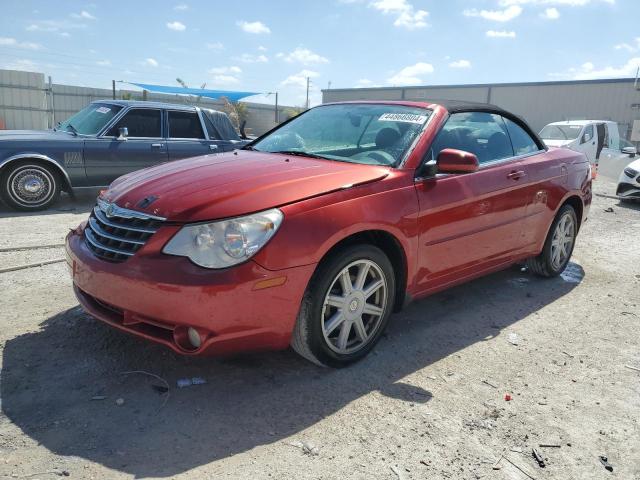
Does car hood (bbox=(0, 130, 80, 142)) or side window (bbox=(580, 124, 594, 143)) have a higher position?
side window (bbox=(580, 124, 594, 143))

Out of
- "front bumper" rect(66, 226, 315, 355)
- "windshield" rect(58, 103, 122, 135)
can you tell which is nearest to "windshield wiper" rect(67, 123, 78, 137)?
"windshield" rect(58, 103, 122, 135)

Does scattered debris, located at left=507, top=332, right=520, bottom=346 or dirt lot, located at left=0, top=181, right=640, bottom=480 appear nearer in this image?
dirt lot, located at left=0, top=181, right=640, bottom=480

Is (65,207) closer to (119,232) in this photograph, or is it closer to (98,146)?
(98,146)

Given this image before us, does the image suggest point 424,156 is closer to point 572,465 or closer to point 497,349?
point 497,349

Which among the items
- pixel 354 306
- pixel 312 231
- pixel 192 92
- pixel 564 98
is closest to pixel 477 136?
pixel 354 306

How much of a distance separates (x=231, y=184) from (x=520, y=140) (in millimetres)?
2913

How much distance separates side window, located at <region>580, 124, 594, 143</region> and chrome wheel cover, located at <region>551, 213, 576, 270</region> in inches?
421

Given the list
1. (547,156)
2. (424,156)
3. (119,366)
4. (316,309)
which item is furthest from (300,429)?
(547,156)

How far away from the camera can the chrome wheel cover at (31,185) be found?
7.43 m

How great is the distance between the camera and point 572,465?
2459 mm

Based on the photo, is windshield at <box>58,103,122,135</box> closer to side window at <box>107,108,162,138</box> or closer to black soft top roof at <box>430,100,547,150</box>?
side window at <box>107,108,162,138</box>

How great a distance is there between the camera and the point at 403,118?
389 centimetres

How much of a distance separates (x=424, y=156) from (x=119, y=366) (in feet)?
7.60

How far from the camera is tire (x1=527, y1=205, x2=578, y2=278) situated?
504 cm
